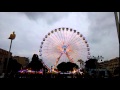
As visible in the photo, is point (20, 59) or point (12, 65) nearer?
point (12, 65)

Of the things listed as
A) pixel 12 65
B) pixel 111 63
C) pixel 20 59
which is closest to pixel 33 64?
pixel 12 65

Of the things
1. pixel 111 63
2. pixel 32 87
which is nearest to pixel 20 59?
pixel 111 63

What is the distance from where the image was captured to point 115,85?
10.8ft
